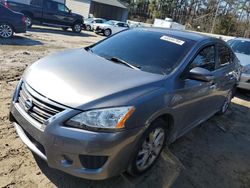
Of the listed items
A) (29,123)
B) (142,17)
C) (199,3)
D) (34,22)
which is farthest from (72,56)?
(199,3)

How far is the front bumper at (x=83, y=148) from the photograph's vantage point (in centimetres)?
241

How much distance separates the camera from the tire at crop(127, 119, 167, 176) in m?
2.87

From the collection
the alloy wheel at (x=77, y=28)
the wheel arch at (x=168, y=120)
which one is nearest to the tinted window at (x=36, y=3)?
the alloy wheel at (x=77, y=28)

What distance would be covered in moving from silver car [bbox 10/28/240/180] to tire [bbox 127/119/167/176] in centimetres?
1

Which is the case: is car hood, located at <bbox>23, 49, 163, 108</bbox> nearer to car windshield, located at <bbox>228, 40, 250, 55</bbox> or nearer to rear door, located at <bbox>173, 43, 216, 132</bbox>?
rear door, located at <bbox>173, 43, 216, 132</bbox>

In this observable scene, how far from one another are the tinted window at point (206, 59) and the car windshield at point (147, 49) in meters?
0.20

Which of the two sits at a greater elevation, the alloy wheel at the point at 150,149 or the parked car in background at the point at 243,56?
the parked car in background at the point at 243,56

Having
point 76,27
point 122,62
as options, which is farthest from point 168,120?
point 76,27

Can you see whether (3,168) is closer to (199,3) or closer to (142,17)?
(142,17)

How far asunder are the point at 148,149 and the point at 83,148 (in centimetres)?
95

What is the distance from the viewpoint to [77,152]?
7.97ft

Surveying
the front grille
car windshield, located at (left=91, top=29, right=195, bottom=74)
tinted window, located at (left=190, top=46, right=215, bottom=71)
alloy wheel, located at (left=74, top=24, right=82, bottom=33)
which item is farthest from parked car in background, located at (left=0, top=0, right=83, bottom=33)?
the front grille

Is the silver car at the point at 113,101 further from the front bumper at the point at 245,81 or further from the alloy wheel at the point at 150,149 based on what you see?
the front bumper at the point at 245,81

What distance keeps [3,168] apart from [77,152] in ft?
3.53
